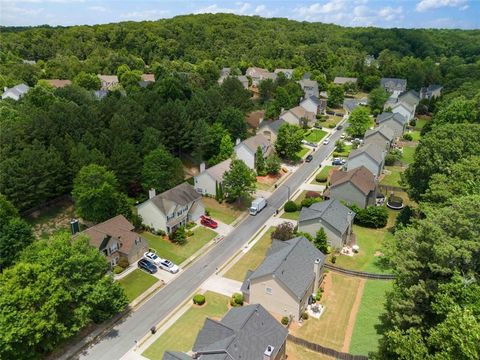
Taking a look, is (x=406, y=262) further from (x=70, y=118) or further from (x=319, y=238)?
(x=70, y=118)

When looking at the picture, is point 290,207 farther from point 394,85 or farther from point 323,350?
point 394,85

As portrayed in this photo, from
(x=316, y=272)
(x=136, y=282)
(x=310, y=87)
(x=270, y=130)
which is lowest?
(x=136, y=282)

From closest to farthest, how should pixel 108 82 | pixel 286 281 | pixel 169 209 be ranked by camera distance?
pixel 286 281 < pixel 169 209 < pixel 108 82

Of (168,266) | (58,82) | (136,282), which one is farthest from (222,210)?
(58,82)

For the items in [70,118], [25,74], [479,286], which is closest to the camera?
[479,286]

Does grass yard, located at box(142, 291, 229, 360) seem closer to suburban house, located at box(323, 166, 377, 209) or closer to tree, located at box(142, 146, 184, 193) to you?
tree, located at box(142, 146, 184, 193)

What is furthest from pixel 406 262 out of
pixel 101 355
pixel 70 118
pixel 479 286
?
pixel 70 118
